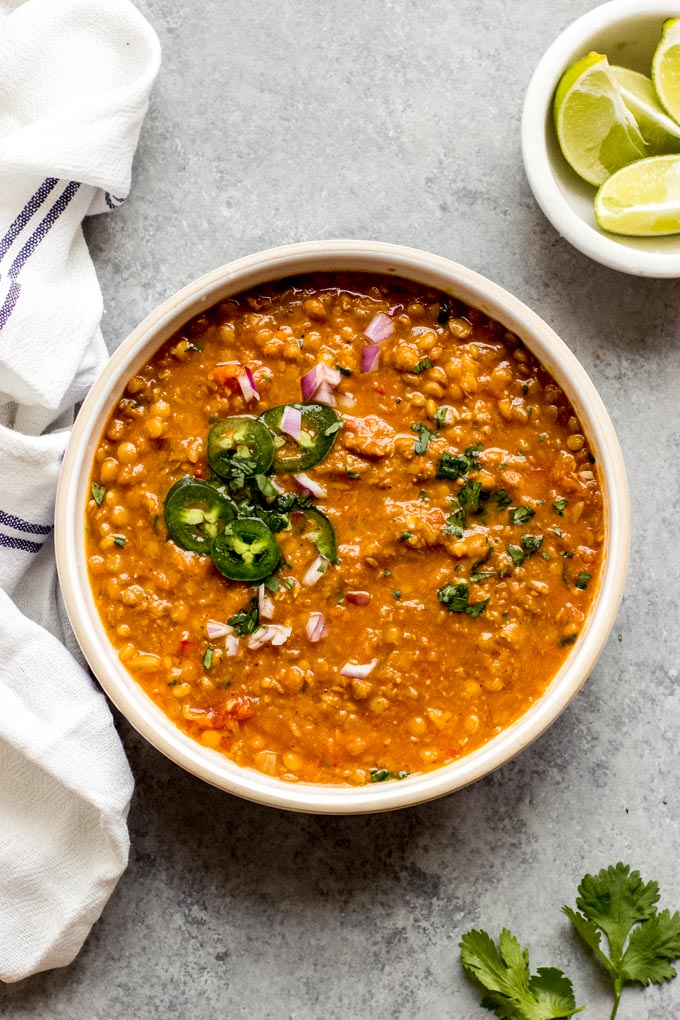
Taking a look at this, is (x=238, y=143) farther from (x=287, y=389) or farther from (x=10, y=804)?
(x=10, y=804)

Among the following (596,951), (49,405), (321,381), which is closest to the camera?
(321,381)

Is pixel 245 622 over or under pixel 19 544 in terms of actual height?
under

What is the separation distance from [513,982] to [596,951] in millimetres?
281

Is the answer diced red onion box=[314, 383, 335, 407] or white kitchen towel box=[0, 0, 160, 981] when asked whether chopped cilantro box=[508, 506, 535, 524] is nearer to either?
diced red onion box=[314, 383, 335, 407]

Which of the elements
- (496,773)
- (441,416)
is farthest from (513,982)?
(441,416)

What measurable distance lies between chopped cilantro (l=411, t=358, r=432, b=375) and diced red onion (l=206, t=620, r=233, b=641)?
36.8 inches

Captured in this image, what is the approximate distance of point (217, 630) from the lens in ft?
8.86

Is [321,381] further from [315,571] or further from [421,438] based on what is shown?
[315,571]

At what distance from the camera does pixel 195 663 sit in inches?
107

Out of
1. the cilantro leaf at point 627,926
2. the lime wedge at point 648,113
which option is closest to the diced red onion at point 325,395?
the lime wedge at point 648,113

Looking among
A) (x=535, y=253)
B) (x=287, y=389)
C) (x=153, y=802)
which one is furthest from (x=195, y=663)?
(x=535, y=253)

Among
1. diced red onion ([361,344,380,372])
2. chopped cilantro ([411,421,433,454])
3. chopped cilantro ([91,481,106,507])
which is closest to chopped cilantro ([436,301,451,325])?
diced red onion ([361,344,380,372])

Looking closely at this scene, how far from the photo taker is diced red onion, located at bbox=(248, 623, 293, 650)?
269 cm

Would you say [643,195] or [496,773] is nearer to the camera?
[643,195]
